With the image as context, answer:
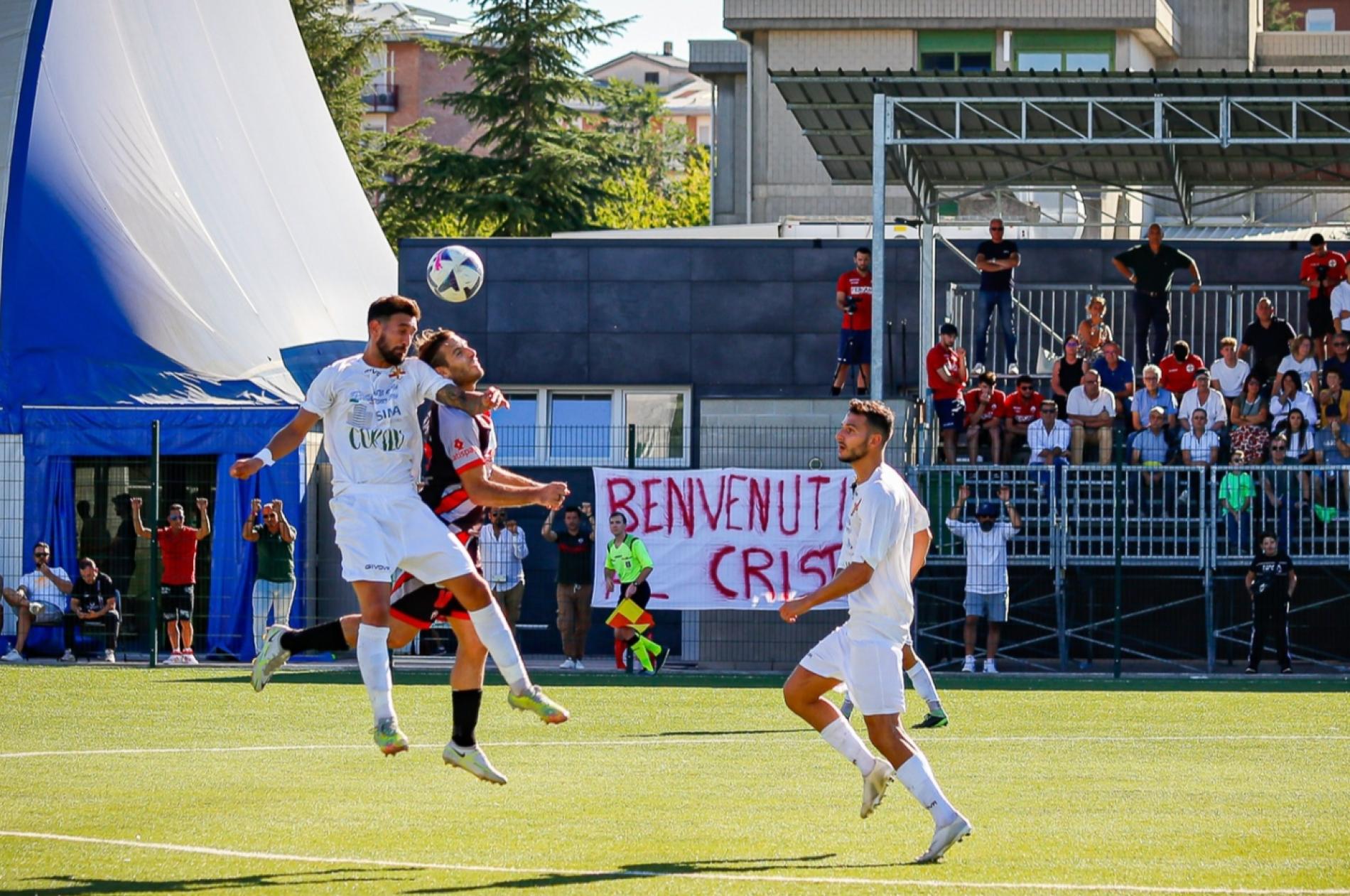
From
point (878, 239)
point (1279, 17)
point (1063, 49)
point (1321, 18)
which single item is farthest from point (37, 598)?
point (1321, 18)

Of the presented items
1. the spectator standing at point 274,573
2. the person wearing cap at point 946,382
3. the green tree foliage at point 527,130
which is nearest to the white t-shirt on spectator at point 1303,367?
the person wearing cap at point 946,382

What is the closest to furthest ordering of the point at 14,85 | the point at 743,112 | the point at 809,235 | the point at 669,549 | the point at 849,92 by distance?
the point at 669,549
the point at 849,92
the point at 14,85
the point at 809,235
the point at 743,112

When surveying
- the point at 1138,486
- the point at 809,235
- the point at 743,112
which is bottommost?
the point at 1138,486

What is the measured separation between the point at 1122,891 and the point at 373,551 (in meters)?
3.93

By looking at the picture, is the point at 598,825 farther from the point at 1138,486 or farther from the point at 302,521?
the point at 302,521

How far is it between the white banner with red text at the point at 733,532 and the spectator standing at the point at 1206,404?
166 inches

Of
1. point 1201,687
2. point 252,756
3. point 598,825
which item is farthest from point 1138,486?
point 598,825

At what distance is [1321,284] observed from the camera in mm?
25016

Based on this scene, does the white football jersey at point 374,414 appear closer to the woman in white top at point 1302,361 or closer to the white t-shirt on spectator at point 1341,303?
the woman in white top at point 1302,361

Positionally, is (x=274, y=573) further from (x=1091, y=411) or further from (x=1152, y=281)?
(x=1152, y=281)

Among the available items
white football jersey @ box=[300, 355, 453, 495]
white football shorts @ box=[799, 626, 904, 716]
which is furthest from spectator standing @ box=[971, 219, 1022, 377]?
white football shorts @ box=[799, 626, 904, 716]

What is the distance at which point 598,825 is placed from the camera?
9.09 m

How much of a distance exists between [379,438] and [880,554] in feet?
8.25

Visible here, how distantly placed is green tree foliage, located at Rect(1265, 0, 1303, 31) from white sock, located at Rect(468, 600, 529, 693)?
286ft
